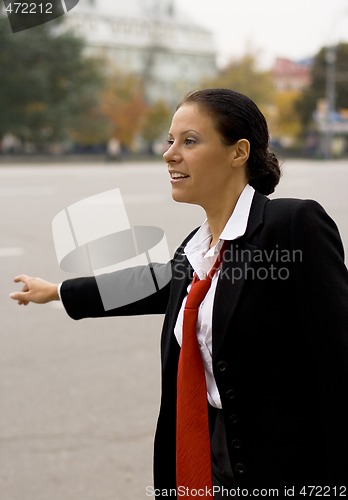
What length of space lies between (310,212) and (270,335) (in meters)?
0.29

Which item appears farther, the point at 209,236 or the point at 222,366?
the point at 209,236

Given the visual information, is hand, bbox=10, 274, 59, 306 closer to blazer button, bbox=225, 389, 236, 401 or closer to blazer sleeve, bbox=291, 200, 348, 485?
blazer button, bbox=225, 389, 236, 401

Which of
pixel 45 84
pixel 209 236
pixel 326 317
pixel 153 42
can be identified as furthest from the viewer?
pixel 153 42

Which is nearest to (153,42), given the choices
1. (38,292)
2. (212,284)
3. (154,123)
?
(154,123)

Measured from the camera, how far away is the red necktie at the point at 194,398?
5.84ft

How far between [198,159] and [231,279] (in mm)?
294

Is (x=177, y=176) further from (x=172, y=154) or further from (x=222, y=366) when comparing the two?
(x=222, y=366)

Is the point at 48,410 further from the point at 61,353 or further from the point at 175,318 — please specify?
the point at 175,318

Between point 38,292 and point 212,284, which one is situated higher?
point 212,284

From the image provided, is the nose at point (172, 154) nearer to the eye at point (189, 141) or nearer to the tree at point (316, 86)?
the eye at point (189, 141)

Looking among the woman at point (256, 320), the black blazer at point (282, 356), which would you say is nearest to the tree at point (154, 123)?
the woman at point (256, 320)

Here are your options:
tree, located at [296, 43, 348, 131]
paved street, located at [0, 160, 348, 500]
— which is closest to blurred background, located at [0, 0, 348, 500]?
paved street, located at [0, 160, 348, 500]

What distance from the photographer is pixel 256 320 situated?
1.70 m

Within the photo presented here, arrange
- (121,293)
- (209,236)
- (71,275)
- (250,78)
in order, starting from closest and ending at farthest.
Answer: (209,236), (121,293), (71,275), (250,78)
